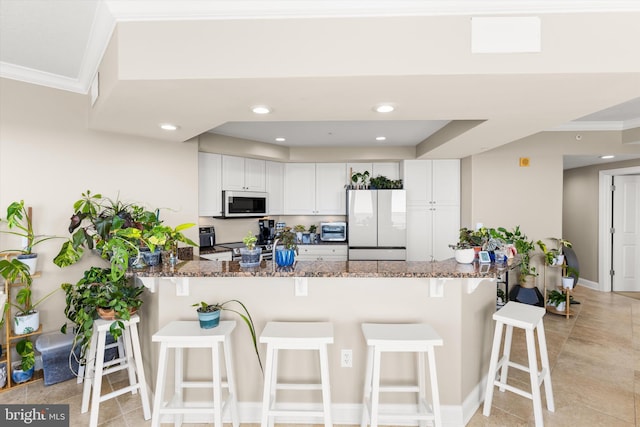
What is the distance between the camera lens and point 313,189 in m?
5.06

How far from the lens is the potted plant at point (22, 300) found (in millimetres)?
2281

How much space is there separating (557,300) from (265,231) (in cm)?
417

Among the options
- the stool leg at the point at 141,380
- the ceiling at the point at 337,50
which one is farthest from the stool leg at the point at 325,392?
the ceiling at the point at 337,50

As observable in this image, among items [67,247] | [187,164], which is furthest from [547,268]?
[67,247]

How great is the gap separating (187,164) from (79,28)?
65.7 inches

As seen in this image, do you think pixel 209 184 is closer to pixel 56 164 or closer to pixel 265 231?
pixel 265 231

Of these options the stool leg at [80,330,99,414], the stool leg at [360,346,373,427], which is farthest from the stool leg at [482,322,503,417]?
the stool leg at [80,330,99,414]

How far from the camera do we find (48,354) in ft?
8.14

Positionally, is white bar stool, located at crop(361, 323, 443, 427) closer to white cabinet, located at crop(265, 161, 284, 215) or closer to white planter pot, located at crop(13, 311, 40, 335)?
white planter pot, located at crop(13, 311, 40, 335)

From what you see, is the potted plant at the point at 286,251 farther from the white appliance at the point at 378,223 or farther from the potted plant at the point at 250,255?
the white appliance at the point at 378,223

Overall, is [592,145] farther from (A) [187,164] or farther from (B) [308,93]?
(A) [187,164]

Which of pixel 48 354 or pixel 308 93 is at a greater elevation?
pixel 308 93

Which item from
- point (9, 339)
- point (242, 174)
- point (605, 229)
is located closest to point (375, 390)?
point (9, 339)

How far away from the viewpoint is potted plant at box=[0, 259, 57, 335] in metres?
2.28
